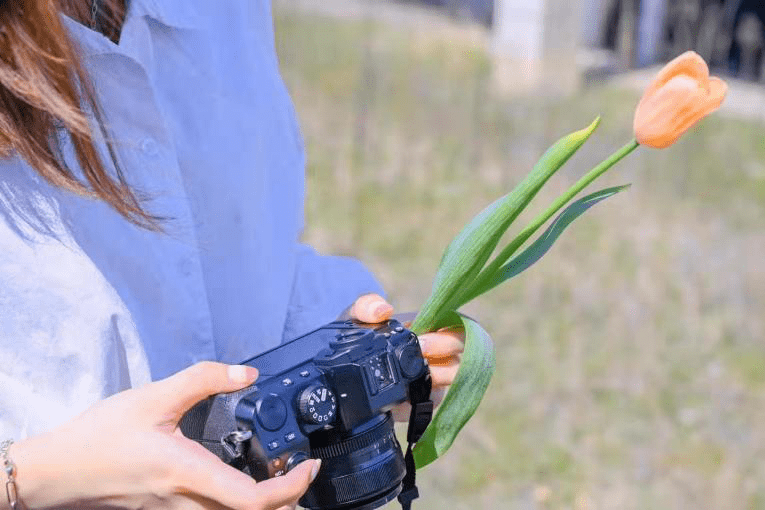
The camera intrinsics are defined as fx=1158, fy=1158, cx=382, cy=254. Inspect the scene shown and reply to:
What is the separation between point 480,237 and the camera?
106cm

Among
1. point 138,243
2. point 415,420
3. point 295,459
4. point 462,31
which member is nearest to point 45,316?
point 138,243

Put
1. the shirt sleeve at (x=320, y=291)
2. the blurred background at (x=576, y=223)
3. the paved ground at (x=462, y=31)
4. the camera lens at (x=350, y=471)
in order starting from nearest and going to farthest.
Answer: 1. the camera lens at (x=350, y=471)
2. the shirt sleeve at (x=320, y=291)
3. the blurred background at (x=576, y=223)
4. the paved ground at (x=462, y=31)

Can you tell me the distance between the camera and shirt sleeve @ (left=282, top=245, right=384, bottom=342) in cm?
130

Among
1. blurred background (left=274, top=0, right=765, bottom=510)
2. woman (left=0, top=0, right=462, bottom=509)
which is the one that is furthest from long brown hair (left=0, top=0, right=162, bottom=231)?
blurred background (left=274, top=0, right=765, bottom=510)

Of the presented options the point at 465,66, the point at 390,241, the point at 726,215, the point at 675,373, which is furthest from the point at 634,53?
the point at 675,373

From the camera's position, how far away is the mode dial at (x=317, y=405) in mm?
941

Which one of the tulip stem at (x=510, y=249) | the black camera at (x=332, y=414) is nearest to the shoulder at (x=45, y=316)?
the black camera at (x=332, y=414)

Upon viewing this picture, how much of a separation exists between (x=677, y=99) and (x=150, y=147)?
0.48 m

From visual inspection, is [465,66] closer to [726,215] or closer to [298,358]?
[726,215]

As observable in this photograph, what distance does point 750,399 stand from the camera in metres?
3.29

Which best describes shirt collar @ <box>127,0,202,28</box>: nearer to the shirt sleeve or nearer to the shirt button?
the shirt button

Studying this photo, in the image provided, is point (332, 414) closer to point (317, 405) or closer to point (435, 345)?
point (317, 405)

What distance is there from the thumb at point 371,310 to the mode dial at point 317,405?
136mm

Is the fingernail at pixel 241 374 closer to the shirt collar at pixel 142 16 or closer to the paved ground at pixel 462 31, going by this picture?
the shirt collar at pixel 142 16
